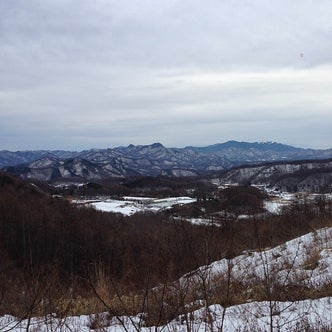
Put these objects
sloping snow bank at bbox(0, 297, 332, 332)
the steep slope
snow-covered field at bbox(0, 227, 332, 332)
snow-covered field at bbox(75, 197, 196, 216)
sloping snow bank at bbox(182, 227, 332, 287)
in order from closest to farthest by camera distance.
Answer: snow-covered field at bbox(0, 227, 332, 332)
sloping snow bank at bbox(0, 297, 332, 332)
sloping snow bank at bbox(182, 227, 332, 287)
snow-covered field at bbox(75, 197, 196, 216)
the steep slope

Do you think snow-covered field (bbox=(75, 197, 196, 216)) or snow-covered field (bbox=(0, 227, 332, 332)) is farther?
snow-covered field (bbox=(75, 197, 196, 216))

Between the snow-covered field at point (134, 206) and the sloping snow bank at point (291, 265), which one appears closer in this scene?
the sloping snow bank at point (291, 265)

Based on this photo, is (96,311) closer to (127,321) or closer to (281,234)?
(127,321)

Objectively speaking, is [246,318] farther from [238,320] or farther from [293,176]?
[293,176]

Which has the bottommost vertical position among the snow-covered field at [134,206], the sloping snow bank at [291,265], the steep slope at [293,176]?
the snow-covered field at [134,206]

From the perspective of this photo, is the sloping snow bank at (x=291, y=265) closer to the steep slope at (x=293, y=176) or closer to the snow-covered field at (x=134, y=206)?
the snow-covered field at (x=134, y=206)

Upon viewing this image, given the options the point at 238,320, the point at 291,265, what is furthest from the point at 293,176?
the point at 238,320

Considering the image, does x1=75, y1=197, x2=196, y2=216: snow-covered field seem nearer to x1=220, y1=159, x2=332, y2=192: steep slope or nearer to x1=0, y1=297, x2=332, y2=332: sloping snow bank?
x1=220, y1=159, x2=332, y2=192: steep slope

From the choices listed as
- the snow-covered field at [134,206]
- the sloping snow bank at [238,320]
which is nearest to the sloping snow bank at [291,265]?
the sloping snow bank at [238,320]

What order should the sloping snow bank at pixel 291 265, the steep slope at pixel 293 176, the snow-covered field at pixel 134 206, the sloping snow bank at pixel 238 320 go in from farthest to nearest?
the steep slope at pixel 293 176
the snow-covered field at pixel 134 206
the sloping snow bank at pixel 291 265
the sloping snow bank at pixel 238 320

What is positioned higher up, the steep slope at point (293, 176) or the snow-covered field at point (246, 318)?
the snow-covered field at point (246, 318)

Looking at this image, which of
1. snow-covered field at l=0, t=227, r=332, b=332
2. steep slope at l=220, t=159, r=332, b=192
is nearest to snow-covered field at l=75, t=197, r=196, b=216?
steep slope at l=220, t=159, r=332, b=192

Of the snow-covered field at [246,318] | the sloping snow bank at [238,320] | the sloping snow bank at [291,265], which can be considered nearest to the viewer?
the snow-covered field at [246,318]

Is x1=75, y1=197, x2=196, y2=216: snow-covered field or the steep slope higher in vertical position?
the steep slope
